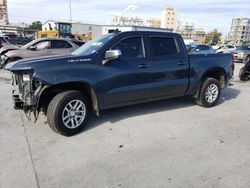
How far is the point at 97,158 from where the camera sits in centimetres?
355

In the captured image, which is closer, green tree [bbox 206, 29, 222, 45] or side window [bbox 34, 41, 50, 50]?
side window [bbox 34, 41, 50, 50]

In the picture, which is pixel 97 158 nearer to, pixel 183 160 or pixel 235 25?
pixel 183 160

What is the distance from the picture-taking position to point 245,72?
33.8 ft

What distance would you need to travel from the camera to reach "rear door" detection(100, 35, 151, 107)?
15.1ft

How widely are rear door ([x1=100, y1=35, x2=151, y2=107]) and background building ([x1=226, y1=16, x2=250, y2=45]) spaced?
4342 inches

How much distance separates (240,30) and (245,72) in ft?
368

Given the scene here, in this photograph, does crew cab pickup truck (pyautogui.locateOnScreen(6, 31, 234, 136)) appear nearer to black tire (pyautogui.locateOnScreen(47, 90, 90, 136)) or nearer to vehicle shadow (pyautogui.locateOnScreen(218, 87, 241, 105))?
black tire (pyautogui.locateOnScreen(47, 90, 90, 136))

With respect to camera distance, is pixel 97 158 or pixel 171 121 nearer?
pixel 97 158

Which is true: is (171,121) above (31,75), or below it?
below

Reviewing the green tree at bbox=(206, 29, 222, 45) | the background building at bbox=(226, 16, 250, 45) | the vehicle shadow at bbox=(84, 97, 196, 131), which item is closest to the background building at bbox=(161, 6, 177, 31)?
the green tree at bbox=(206, 29, 222, 45)

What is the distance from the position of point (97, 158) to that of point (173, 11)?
124m

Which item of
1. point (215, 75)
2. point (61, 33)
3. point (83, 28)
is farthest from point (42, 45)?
point (83, 28)

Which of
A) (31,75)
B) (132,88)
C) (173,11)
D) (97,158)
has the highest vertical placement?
(173,11)

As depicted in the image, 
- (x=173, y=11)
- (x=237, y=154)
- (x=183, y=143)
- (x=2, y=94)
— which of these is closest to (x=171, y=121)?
(x=183, y=143)
